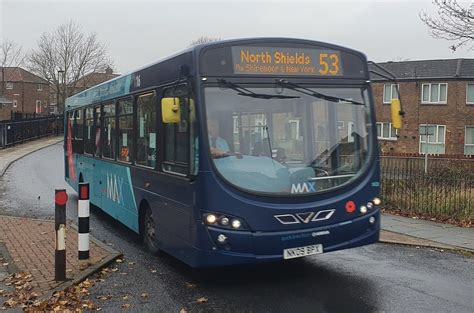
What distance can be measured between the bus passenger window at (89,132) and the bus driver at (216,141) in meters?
6.19

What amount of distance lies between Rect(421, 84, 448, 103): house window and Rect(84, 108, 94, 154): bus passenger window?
31.3 m

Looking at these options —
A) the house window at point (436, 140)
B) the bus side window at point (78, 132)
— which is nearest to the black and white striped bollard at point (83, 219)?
the bus side window at point (78, 132)

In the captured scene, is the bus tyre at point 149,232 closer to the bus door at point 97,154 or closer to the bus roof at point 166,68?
the bus roof at point 166,68

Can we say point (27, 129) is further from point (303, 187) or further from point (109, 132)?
point (303, 187)

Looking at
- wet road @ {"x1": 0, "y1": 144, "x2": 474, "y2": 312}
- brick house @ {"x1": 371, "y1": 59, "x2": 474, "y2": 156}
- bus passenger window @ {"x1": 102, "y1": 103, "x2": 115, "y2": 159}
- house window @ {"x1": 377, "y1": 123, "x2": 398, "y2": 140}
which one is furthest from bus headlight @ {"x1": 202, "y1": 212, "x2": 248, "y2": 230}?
house window @ {"x1": 377, "y1": 123, "x2": 398, "y2": 140}

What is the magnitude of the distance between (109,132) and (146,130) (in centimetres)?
252

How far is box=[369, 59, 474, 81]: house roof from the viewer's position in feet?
122

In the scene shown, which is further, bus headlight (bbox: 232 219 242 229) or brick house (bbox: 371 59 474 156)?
brick house (bbox: 371 59 474 156)

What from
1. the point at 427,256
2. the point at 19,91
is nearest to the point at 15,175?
the point at 427,256

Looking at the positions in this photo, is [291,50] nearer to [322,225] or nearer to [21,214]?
[322,225]

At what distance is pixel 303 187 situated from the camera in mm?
5977

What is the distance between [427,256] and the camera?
8070mm

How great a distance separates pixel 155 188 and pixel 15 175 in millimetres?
15525

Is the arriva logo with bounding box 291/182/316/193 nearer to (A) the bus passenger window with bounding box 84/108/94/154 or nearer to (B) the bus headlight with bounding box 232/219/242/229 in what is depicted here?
(B) the bus headlight with bounding box 232/219/242/229
